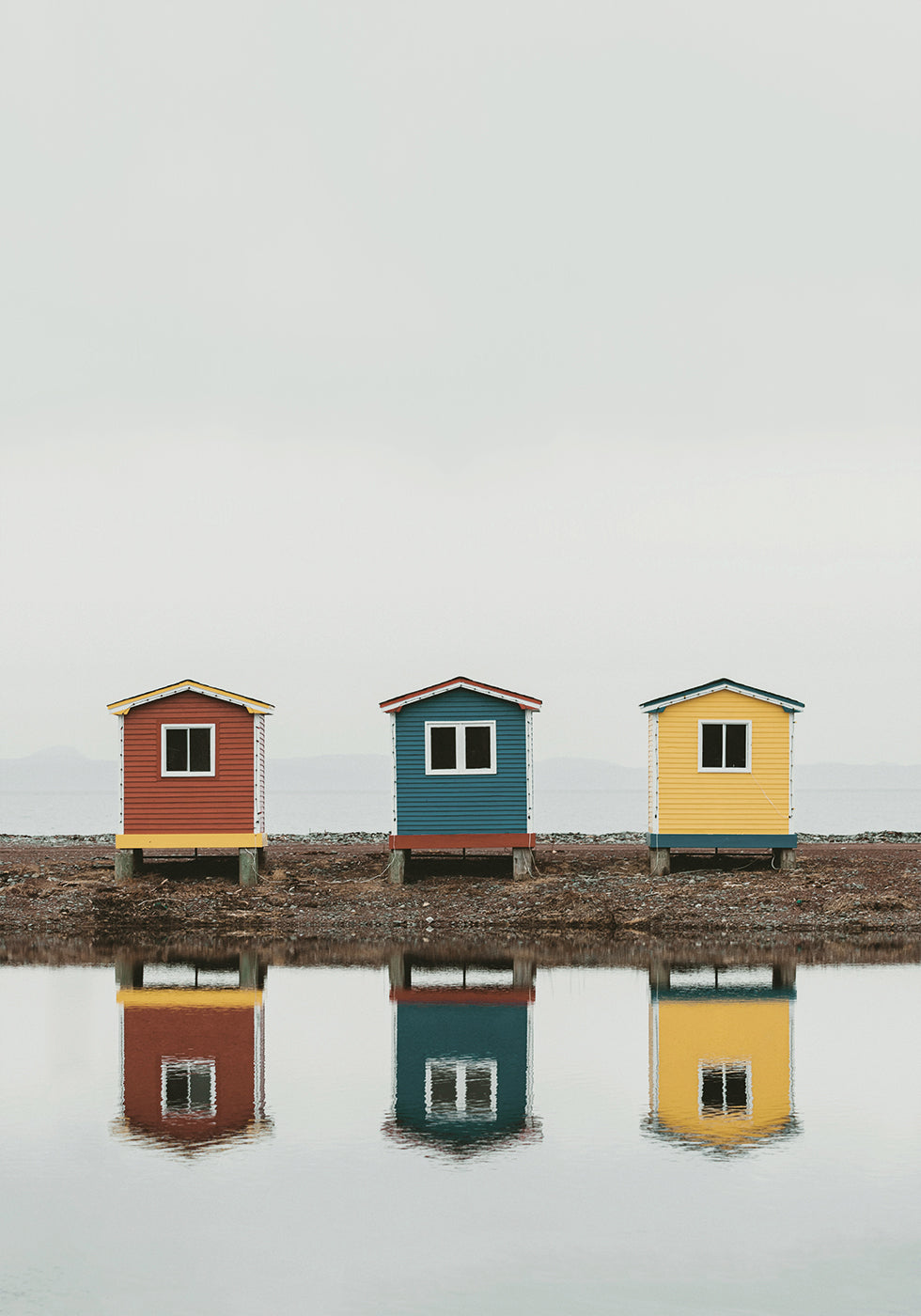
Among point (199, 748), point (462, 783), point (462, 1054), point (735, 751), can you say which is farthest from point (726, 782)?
point (462, 1054)

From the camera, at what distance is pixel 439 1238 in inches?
367

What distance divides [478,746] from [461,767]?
0.60 m

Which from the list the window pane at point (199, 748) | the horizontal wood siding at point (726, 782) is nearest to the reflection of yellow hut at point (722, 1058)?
the horizontal wood siding at point (726, 782)

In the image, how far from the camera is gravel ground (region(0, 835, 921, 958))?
25625 mm

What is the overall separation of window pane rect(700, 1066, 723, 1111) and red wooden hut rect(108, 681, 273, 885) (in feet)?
61.0

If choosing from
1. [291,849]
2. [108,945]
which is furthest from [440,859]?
[108,945]

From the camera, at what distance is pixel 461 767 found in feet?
102

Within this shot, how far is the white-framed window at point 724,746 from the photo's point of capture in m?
31.5

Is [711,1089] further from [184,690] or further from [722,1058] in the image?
[184,690]

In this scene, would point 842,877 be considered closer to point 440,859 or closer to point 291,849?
point 440,859

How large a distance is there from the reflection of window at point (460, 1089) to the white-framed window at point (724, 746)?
17.9 meters

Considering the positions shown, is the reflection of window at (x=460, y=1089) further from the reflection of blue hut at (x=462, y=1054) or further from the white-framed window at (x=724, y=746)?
the white-framed window at (x=724, y=746)

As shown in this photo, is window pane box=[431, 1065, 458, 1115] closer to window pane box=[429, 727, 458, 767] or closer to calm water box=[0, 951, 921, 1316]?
calm water box=[0, 951, 921, 1316]

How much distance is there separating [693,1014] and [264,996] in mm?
5700
